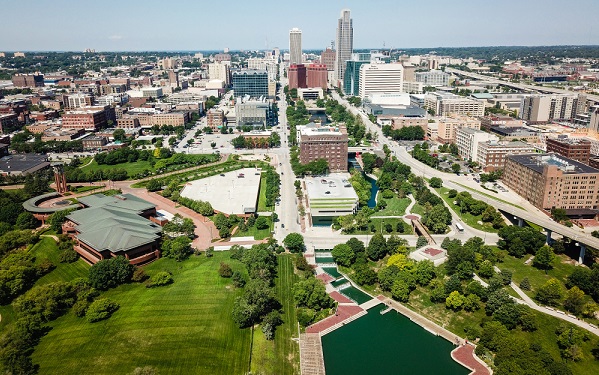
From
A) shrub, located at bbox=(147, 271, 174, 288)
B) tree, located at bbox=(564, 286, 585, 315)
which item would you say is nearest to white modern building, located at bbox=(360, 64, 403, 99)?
tree, located at bbox=(564, 286, 585, 315)

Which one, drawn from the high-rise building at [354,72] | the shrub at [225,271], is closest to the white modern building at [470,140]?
the shrub at [225,271]

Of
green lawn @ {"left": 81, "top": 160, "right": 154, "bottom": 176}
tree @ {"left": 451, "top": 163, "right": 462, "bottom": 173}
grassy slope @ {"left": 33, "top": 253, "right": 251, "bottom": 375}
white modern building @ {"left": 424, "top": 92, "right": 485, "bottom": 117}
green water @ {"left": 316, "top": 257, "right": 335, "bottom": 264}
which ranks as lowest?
green water @ {"left": 316, "top": 257, "right": 335, "bottom": 264}

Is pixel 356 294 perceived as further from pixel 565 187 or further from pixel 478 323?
pixel 565 187

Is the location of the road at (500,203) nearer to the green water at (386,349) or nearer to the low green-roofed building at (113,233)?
the green water at (386,349)

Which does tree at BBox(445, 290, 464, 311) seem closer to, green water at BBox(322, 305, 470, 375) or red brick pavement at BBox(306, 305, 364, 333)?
green water at BBox(322, 305, 470, 375)

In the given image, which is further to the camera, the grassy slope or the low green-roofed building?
the low green-roofed building

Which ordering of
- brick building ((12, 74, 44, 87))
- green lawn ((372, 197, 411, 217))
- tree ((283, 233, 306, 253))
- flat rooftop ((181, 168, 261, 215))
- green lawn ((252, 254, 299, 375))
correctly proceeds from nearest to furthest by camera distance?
green lawn ((252, 254, 299, 375)), tree ((283, 233, 306, 253)), green lawn ((372, 197, 411, 217)), flat rooftop ((181, 168, 261, 215)), brick building ((12, 74, 44, 87))
